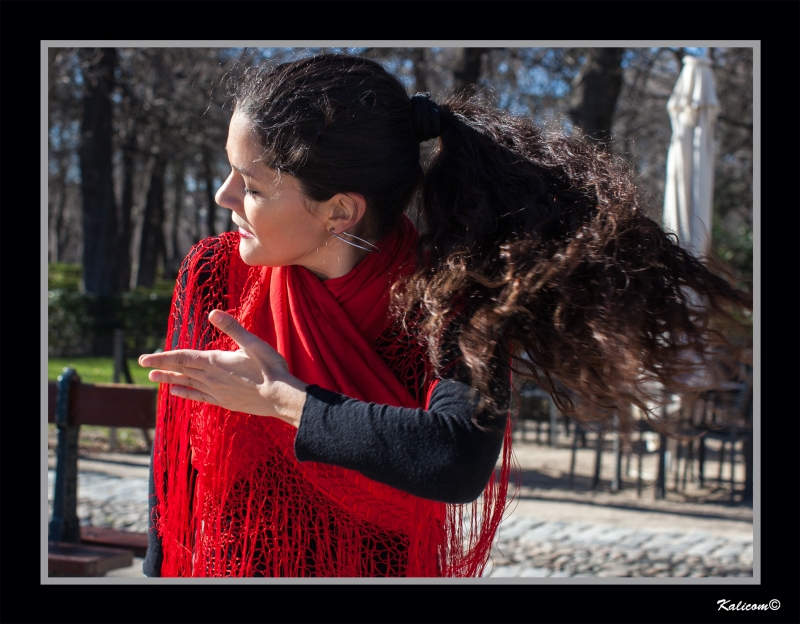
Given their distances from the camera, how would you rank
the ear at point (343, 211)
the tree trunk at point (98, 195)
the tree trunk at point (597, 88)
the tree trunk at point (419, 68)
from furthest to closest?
the tree trunk at point (98, 195) → the tree trunk at point (419, 68) → the tree trunk at point (597, 88) → the ear at point (343, 211)

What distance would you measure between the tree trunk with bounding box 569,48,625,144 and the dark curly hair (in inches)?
271

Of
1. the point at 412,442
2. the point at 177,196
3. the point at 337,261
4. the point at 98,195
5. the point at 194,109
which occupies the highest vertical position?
the point at 177,196

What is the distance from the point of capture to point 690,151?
675cm

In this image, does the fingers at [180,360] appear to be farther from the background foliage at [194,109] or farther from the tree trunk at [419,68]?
the tree trunk at [419,68]

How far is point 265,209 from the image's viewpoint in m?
1.58

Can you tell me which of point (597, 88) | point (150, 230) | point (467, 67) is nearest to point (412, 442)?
point (597, 88)

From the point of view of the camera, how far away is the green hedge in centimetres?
1349

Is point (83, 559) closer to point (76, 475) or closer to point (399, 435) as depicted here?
point (76, 475)

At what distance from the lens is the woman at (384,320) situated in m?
1.43

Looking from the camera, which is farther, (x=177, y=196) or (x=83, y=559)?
(x=177, y=196)

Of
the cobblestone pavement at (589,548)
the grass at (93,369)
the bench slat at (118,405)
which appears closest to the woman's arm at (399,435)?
the cobblestone pavement at (589,548)

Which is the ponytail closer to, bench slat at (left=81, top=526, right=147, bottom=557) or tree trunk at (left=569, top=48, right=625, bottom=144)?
bench slat at (left=81, top=526, right=147, bottom=557)

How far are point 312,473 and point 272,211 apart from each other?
55cm

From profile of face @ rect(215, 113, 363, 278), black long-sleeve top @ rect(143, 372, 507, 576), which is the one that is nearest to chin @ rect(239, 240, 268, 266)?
profile of face @ rect(215, 113, 363, 278)
